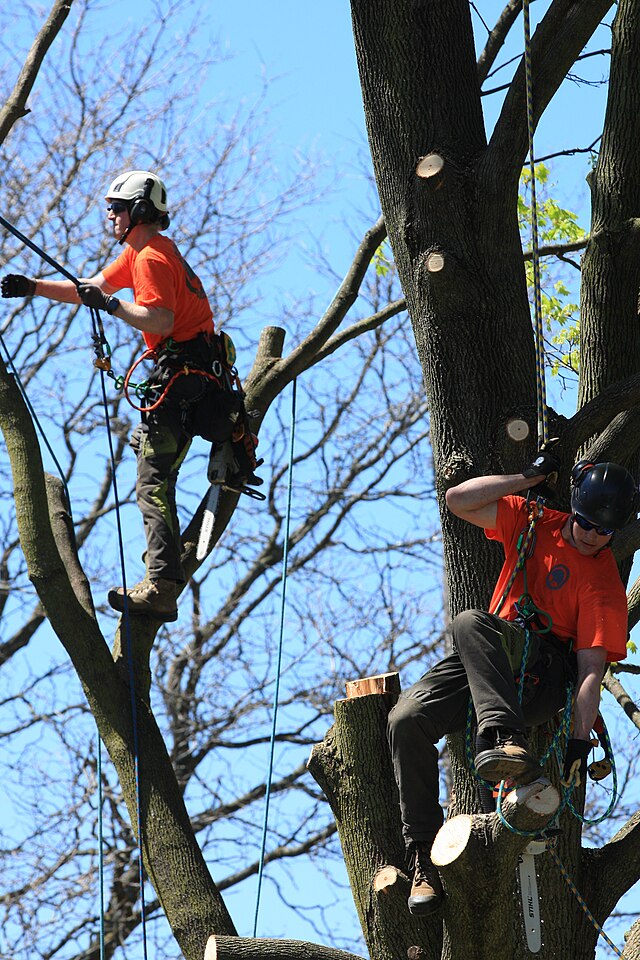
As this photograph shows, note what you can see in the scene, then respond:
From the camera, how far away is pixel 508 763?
370cm

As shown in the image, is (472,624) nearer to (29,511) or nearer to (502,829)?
(502,829)

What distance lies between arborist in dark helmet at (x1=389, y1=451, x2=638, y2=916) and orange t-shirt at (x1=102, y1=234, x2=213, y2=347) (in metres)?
1.97

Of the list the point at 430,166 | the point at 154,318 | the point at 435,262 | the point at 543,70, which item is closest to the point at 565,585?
the point at 435,262

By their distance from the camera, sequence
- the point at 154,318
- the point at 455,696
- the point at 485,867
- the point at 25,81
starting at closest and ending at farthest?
the point at 485,867
the point at 455,696
the point at 154,318
the point at 25,81

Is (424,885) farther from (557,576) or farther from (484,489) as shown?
(484,489)

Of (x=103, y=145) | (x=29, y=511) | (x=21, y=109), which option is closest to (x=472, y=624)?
(x=29, y=511)

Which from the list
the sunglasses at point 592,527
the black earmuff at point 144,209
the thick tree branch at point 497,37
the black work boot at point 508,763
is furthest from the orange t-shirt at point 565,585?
the thick tree branch at point 497,37

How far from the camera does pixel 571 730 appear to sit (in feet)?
13.6

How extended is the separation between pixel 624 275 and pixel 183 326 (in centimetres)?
193

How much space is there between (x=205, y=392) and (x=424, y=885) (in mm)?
2760

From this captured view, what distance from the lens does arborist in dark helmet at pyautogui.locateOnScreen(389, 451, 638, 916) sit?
3.99 metres

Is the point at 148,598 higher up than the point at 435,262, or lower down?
lower down

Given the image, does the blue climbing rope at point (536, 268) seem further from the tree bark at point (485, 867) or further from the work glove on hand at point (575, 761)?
the tree bark at point (485, 867)

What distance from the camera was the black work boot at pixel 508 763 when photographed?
370 centimetres
